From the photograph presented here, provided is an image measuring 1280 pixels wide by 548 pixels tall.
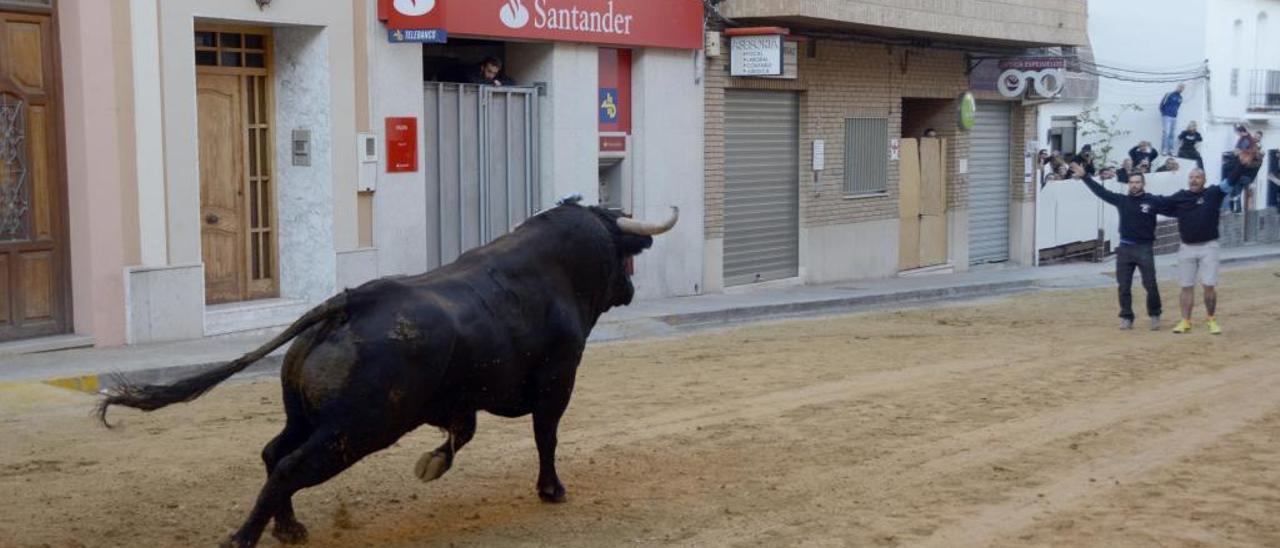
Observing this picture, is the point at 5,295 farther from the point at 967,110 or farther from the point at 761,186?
the point at 967,110

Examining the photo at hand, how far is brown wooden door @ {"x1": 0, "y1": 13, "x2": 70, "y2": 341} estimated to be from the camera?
1344cm

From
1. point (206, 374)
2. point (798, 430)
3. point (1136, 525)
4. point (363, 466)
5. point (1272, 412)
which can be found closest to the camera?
point (206, 374)

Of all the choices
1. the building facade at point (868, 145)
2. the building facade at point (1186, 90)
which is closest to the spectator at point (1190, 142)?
the building facade at point (1186, 90)

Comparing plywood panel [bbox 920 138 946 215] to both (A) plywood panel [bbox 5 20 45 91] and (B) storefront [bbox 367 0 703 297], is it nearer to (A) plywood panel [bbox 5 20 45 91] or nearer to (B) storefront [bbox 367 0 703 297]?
(B) storefront [bbox 367 0 703 297]

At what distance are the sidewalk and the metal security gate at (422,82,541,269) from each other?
1.83 meters

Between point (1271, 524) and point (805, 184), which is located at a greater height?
point (805, 184)

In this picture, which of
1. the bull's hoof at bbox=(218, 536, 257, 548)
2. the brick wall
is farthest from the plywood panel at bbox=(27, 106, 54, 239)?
the brick wall

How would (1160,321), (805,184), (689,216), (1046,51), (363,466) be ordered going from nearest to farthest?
(363,466) → (1160,321) → (689,216) → (805,184) → (1046,51)

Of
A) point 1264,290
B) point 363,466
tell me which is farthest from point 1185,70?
point 363,466

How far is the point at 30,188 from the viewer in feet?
44.8

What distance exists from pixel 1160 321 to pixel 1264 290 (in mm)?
5914

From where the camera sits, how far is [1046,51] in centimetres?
2766

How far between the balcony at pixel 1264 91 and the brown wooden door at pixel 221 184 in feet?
90.7

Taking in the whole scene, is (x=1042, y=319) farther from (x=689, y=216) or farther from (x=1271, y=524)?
(x=1271, y=524)
